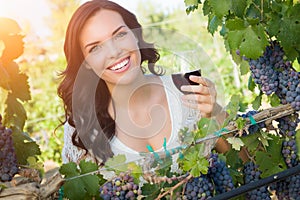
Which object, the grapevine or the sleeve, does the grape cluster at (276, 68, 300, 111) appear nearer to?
the grapevine

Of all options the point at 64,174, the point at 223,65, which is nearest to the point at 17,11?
the point at 223,65

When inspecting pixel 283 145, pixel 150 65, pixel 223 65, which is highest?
pixel 150 65

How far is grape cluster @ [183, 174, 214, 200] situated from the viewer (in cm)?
145

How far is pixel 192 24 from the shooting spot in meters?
8.97

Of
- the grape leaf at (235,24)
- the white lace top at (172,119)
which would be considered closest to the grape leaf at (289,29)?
the grape leaf at (235,24)

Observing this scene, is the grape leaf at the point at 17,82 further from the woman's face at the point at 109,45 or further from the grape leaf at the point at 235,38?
the grape leaf at the point at 235,38

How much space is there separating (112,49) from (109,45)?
21 mm

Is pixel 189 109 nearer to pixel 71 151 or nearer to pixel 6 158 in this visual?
pixel 71 151

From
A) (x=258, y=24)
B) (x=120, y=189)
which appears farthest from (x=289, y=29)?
(x=120, y=189)

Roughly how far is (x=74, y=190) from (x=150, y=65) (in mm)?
600

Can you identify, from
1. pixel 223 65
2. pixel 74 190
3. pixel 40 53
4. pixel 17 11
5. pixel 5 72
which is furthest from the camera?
pixel 40 53

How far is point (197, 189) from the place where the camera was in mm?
1451

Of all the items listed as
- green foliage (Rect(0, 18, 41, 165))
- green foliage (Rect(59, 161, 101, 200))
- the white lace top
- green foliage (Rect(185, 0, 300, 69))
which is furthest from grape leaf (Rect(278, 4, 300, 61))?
green foliage (Rect(0, 18, 41, 165))

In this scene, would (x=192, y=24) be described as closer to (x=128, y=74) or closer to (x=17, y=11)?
(x=17, y=11)
